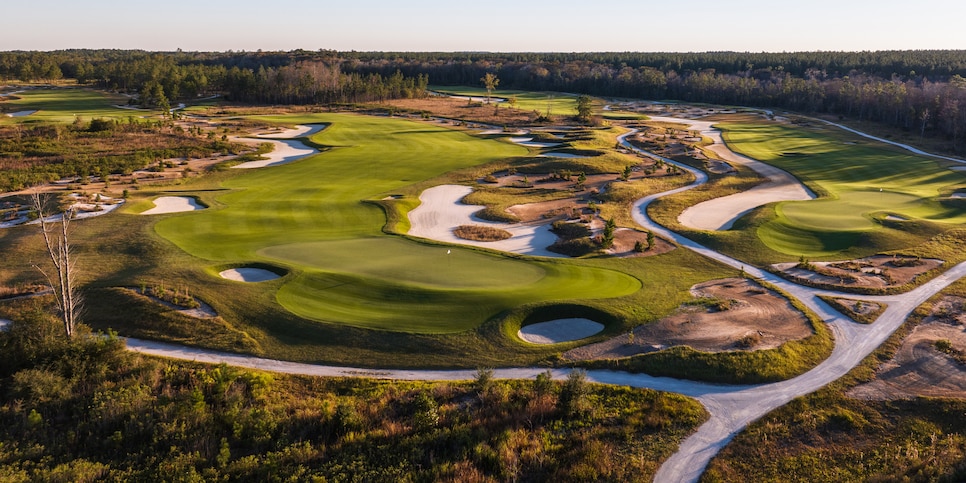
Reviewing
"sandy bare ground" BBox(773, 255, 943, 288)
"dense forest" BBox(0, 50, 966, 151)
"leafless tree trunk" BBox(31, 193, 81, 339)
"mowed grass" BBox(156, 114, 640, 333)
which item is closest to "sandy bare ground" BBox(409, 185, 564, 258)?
"mowed grass" BBox(156, 114, 640, 333)

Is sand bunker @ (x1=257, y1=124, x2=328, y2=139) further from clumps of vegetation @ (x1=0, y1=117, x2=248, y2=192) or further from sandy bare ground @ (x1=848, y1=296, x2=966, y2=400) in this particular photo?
sandy bare ground @ (x1=848, y1=296, x2=966, y2=400)

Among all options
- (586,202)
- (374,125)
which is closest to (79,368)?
(586,202)

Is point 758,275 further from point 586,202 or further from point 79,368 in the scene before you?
point 79,368

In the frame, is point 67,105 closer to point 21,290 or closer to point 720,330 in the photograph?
point 21,290

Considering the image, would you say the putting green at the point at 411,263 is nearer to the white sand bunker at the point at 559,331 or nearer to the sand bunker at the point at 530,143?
the white sand bunker at the point at 559,331

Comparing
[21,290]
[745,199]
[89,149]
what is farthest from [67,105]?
[745,199]

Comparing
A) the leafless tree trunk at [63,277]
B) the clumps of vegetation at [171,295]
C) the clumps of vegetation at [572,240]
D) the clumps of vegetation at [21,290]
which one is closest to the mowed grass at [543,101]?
the clumps of vegetation at [572,240]
